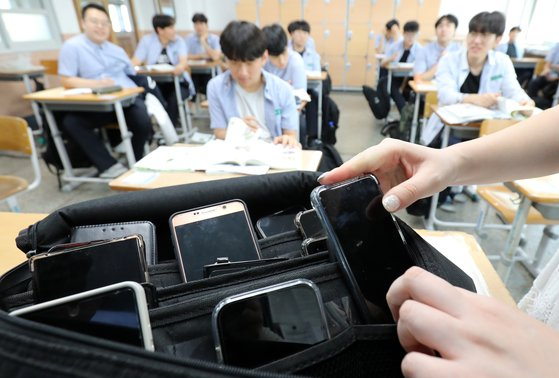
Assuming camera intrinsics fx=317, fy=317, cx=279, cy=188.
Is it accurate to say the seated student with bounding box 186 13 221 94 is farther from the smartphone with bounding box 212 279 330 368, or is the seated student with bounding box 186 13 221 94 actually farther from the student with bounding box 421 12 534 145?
the smartphone with bounding box 212 279 330 368

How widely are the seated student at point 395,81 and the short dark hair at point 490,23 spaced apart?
162cm

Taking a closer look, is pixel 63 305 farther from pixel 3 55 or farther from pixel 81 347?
pixel 3 55

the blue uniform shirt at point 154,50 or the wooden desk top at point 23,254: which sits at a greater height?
the blue uniform shirt at point 154,50

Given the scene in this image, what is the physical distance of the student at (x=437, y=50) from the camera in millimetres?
3850

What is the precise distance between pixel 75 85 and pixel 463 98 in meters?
2.93

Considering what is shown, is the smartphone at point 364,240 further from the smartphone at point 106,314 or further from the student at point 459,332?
the smartphone at point 106,314

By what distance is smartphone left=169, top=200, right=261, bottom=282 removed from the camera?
518 millimetres

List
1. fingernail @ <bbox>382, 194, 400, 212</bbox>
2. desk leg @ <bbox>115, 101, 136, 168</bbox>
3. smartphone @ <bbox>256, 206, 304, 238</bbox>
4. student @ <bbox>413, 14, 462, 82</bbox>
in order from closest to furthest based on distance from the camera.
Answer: fingernail @ <bbox>382, 194, 400, 212</bbox> < smartphone @ <bbox>256, 206, 304, 238</bbox> < desk leg @ <bbox>115, 101, 136, 168</bbox> < student @ <bbox>413, 14, 462, 82</bbox>

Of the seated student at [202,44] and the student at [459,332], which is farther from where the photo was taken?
the seated student at [202,44]

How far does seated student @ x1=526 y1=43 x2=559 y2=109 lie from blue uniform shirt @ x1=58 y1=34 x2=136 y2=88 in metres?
5.05

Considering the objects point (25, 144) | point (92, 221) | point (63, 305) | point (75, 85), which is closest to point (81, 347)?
point (63, 305)

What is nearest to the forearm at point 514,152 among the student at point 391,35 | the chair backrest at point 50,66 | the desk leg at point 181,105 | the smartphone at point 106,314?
the smartphone at point 106,314

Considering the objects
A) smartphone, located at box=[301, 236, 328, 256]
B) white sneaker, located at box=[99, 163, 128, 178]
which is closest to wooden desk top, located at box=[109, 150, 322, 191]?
smartphone, located at box=[301, 236, 328, 256]

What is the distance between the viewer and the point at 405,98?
437cm
